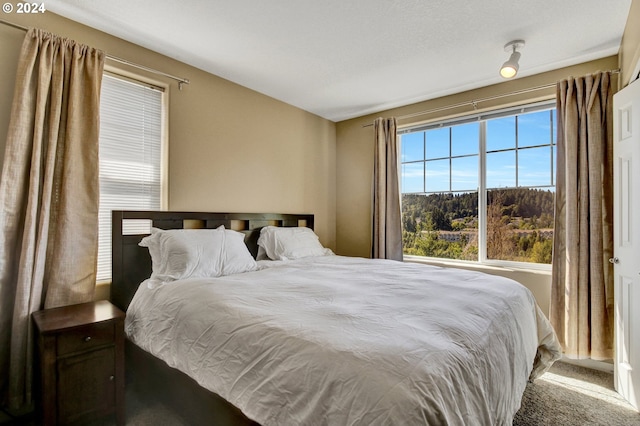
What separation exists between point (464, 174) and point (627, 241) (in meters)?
1.57

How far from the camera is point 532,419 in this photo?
1.91 meters

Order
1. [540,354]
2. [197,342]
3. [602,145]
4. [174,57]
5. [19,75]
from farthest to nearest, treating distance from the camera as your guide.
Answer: [174,57], [602,145], [540,354], [19,75], [197,342]

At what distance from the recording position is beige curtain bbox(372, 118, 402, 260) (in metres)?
3.71

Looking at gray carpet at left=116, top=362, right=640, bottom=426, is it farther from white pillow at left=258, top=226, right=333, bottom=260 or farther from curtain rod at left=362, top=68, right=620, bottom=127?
curtain rod at left=362, top=68, right=620, bottom=127

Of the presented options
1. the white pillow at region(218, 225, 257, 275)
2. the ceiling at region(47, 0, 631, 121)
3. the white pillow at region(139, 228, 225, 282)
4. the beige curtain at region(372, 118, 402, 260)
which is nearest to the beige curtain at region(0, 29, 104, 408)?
the white pillow at region(139, 228, 225, 282)

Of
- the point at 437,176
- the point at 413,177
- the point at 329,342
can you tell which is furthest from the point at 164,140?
the point at 437,176

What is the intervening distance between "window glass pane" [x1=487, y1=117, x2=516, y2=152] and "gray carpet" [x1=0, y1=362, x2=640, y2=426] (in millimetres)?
2078

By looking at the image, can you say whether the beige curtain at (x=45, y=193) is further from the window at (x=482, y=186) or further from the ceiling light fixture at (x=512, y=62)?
the window at (x=482, y=186)

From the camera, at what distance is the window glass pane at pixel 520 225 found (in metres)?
3.01

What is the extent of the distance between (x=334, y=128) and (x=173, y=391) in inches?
140

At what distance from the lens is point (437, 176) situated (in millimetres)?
3715

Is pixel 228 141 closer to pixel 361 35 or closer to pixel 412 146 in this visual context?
pixel 361 35

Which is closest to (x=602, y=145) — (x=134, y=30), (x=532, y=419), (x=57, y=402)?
(x=532, y=419)

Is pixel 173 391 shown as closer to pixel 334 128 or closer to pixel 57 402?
pixel 57 402
